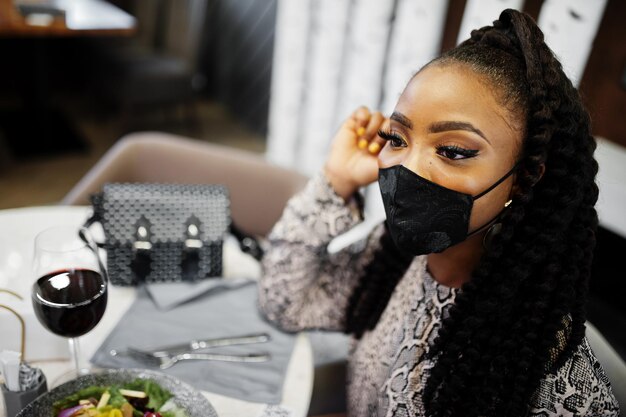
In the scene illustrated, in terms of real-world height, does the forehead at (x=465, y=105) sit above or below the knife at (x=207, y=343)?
above

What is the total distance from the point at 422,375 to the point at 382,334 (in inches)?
5.4

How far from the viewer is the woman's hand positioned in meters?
1.16

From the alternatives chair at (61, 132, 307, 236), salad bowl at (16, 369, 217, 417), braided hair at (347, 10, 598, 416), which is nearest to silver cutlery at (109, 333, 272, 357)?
salad bowl at (16, 369, 217, 417)

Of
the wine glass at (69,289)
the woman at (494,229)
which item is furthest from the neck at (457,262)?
the wine glass at (69,289)

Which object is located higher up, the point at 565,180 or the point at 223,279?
the point at 565,180

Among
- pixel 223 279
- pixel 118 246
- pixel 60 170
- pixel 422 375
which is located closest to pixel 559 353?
pixel 422 375

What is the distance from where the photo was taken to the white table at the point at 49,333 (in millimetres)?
964

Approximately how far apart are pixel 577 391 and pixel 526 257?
23 cm

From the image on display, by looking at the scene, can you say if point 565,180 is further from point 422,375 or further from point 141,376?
point 141,376

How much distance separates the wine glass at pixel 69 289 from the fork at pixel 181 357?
11cm

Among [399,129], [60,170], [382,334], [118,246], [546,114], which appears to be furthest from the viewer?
[60,170]

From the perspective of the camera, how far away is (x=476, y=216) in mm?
867

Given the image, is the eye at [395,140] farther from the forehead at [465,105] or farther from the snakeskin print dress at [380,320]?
the snakeskin print dress at [380,320]

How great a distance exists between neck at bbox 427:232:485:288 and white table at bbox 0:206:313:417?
319mm
